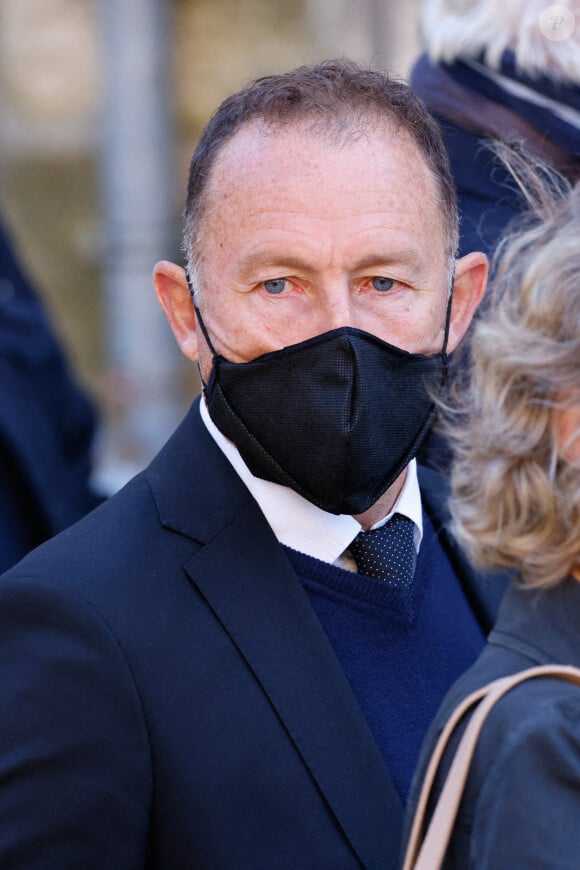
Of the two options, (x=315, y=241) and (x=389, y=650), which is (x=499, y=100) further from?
(x=389, y=650)

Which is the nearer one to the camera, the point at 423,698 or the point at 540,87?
the point at 423,698

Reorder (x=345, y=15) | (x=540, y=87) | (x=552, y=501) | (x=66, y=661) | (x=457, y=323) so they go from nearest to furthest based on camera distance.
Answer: (x=552, y=501)
(x=66, y=661)
(x=457, y=323)
(x=540, y=87)
(x=345, y=15)

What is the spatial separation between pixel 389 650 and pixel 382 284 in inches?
19.6

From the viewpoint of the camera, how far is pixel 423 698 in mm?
1924

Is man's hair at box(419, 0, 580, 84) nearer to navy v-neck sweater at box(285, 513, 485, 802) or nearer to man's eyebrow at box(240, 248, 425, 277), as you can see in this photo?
man's eyebrow at box(240, 248, 425, 277)

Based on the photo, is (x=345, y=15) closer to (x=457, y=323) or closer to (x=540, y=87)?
(x=540, y=87)

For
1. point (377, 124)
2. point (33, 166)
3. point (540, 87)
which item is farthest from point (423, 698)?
point (33, 166)

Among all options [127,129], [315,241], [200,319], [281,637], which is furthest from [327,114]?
[127,129]

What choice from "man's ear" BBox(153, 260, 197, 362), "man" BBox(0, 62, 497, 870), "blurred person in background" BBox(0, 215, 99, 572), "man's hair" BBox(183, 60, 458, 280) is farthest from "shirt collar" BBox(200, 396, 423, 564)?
"blurred person in background" BBox(0, 215, 99, 572)

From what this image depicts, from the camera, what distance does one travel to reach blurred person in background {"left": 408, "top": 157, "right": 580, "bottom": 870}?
1.29 metres

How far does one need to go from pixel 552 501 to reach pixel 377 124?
2.35ft

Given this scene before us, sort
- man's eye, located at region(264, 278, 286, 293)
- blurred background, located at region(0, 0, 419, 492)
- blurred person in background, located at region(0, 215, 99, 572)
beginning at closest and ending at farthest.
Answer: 1. man's eye, located at region(264, 278, 286, 293)
2. blurred person in background, located at region(0, 215, 99, 572)
3. blurred background, located at region(0, 0, 419, 492)

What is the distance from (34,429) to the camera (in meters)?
2.96

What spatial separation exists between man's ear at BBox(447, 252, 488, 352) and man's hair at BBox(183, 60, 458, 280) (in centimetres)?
5
